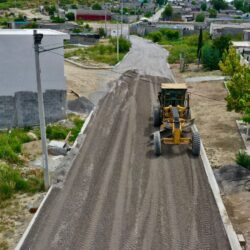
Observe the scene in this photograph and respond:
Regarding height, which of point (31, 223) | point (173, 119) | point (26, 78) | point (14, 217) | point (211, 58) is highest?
point (26, 78)

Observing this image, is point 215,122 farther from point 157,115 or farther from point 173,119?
point 173,119

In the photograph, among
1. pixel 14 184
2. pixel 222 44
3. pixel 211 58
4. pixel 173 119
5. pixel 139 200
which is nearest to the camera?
pixel 139 200

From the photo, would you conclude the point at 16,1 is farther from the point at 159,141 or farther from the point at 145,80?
the point at 159,141

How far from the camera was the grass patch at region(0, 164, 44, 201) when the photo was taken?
49.0 ft

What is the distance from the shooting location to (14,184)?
50.3 ft

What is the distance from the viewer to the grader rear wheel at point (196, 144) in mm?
17844

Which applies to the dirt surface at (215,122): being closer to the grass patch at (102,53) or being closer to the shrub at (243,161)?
the shrub at (243,161)

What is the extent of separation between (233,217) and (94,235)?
183 inches

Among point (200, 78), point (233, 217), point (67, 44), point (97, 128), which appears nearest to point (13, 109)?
point (97, 128)

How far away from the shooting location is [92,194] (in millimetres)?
14703

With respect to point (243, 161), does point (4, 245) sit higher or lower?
lower

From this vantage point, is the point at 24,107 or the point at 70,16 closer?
the point at 24,107

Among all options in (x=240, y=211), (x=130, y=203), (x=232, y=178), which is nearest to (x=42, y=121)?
(x=130, y=203)

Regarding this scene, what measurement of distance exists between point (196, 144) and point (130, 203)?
206 inches
